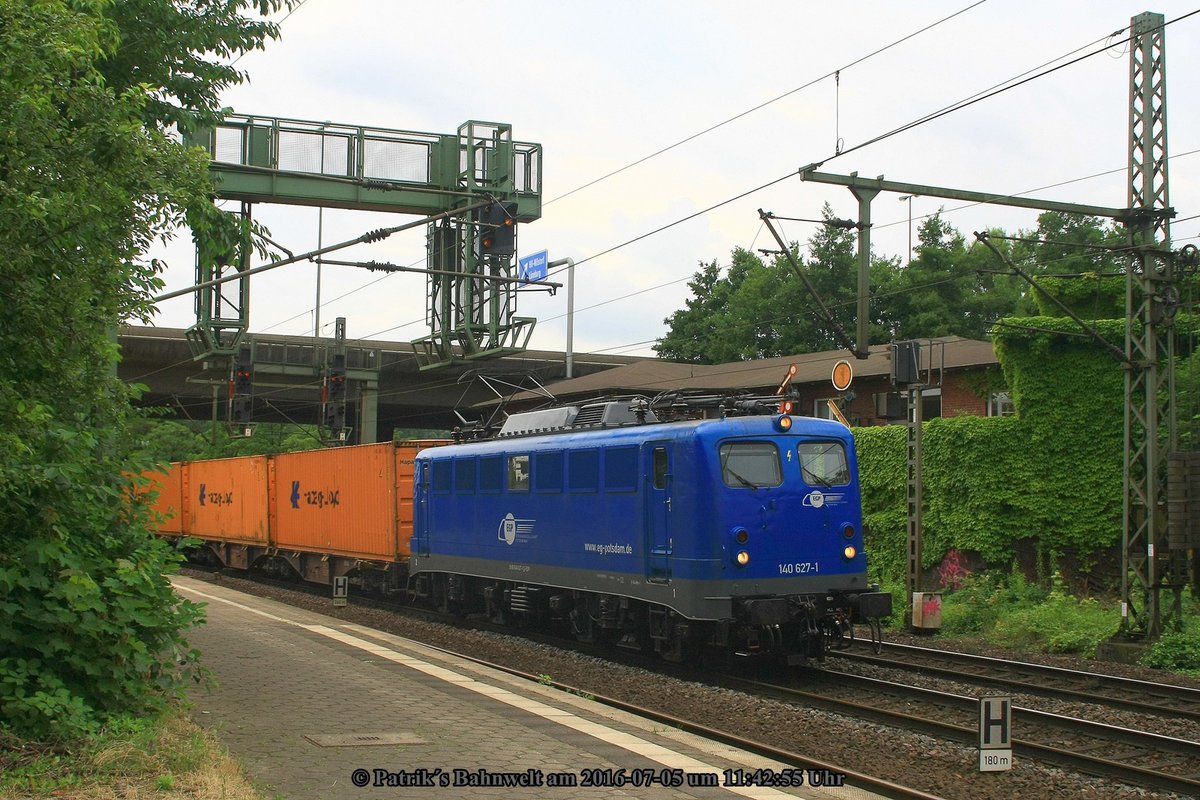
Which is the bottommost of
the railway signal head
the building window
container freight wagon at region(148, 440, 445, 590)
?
container freight wagon at region(148, 440, 445, 590)

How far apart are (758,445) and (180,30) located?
750cm

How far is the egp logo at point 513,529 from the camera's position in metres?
16.6

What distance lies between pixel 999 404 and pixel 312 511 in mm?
16504

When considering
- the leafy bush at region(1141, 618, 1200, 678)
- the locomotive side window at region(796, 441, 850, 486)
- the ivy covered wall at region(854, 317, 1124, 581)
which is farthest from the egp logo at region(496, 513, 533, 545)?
the ivy covered wall at region(854, 317, 1124, 581)

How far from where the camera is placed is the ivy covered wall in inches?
885

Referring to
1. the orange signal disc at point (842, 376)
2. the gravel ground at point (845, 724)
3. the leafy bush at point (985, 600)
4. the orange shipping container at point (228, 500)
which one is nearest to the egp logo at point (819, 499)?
the gravel ground at point (845, 724)

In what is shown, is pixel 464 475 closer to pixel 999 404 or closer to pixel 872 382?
pixel 999 404

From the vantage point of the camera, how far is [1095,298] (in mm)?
24953

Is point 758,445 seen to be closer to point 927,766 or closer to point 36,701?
point 927,766

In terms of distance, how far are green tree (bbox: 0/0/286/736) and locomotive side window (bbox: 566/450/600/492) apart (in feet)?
22.3

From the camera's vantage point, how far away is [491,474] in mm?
17828

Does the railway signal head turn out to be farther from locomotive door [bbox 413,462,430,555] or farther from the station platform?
the station platform

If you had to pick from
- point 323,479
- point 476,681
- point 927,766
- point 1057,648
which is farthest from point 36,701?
point 323,479

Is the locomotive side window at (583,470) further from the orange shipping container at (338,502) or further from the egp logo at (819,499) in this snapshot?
the orange shipping container at (338,502)
